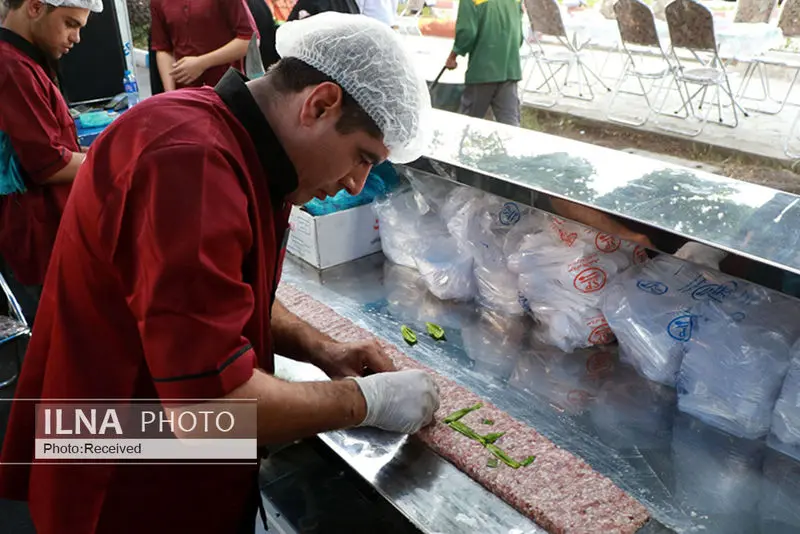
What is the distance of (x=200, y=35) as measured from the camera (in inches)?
117

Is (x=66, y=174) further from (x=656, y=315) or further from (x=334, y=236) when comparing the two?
(x=656, y=315)

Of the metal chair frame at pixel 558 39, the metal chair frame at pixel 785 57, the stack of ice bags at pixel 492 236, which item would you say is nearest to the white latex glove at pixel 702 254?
the stack of ice bags at pixel 492 236

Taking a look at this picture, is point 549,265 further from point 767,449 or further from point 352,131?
point 352,131

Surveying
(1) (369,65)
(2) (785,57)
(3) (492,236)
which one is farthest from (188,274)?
(2) (785,57)

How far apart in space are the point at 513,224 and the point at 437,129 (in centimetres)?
52

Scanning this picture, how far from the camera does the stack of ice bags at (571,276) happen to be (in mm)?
1425

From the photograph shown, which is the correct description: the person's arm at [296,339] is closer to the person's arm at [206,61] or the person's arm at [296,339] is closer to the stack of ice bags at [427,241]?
the stack of ice bags at [427,241]

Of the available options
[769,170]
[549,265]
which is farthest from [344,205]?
[769,170]

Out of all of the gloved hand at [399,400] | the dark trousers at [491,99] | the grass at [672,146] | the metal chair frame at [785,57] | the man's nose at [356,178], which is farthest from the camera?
the metal chair frame at [785,57]

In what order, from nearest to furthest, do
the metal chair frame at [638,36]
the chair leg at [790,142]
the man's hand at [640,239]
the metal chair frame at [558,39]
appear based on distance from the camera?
1. the man's hand at [640,239]
2. the chair leg at [790,142]
3. the metal chair frame at [638,36]
4. the metal chair frame at [558,39]

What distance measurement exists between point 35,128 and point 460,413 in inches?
62.0

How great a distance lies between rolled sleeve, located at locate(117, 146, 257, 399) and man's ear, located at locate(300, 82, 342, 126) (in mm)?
155

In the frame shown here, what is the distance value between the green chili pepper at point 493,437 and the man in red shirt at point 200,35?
91.6 inches

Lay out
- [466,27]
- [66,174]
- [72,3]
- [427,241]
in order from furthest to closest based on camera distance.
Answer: [466,27] → [66,174] → [72,3] → [427,241]
